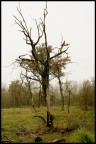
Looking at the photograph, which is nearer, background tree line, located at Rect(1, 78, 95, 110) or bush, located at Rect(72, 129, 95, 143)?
bush, located at Rect(72, 129, 95, 143)

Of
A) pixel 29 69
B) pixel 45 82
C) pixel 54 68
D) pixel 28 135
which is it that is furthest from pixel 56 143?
pixel 29 69

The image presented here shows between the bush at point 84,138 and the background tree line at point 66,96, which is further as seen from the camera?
the background tree line at point 66,96

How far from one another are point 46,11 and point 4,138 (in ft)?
35.0

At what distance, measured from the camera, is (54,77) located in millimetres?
40156

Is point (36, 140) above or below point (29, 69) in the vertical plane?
below

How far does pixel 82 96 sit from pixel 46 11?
14.0 m

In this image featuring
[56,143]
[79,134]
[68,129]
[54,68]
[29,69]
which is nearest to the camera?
[79,134]

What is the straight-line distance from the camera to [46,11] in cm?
2194

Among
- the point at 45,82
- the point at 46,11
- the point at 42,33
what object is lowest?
the point at 45,82

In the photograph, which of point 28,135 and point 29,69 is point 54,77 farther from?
point 28,135

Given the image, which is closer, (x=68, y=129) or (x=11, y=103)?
(x=68, y=129)

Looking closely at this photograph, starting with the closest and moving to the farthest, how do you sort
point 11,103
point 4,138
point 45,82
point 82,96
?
point 4,138 → point 45,82 → point 82,96 → point 11,103

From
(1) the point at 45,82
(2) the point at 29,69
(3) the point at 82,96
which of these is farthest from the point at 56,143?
(2) the point at 29,69

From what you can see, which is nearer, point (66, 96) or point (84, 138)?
point (84, 138)
